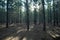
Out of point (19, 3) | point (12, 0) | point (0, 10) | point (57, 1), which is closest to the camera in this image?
point (12, 0)

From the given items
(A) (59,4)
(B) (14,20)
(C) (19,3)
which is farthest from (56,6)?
(B) (14,20)

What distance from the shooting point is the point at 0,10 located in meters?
59.9

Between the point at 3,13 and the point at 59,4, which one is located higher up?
the point at 59,4

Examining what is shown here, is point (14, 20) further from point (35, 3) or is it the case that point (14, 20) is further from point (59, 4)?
point (59, 4)

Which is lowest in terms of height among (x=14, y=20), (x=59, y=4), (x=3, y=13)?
(x=14, y=20)

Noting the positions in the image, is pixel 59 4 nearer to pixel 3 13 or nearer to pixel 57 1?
pixel 57 1

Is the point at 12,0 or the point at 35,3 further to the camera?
the point at 35,3

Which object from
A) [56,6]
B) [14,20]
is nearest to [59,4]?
[56,6]

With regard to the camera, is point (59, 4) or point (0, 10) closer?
point (59, 4)

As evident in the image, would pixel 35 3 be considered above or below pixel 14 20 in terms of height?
above

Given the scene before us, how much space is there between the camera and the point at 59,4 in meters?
43.4

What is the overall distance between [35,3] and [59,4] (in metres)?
10.5

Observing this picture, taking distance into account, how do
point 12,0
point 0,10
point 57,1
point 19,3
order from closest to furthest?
point 12,0
point 57,1
point 19,3
point 0,10

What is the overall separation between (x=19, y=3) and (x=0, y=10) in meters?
17.4
